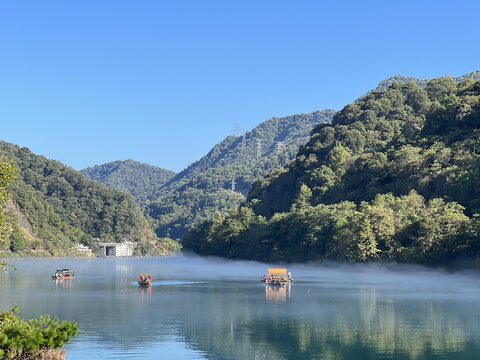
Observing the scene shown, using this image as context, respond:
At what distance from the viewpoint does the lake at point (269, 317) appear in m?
48.5

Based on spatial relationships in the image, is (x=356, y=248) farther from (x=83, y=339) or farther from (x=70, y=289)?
(x=83, y=339)

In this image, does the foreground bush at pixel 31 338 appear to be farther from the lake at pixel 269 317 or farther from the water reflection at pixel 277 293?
the water reflection at pixel 277 293

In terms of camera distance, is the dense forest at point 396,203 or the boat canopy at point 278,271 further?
the dense forest at point 396,203

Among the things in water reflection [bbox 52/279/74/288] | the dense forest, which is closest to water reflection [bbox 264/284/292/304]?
the dense forest

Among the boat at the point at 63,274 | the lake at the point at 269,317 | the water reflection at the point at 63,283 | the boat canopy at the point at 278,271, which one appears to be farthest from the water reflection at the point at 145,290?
the boat at the point at 63,274

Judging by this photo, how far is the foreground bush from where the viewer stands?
2625cm

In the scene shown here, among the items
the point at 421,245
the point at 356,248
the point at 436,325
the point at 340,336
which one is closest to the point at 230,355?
the point at 340,336

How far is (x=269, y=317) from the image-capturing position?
6619 centimetres

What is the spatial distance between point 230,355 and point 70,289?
199ft

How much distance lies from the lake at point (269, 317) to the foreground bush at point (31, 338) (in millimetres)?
18766

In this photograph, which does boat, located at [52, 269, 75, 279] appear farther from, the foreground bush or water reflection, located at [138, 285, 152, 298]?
the foreground bush

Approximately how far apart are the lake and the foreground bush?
18.8 meters

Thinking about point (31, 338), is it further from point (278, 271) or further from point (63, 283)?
point (278, 271)

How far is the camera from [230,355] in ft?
155
